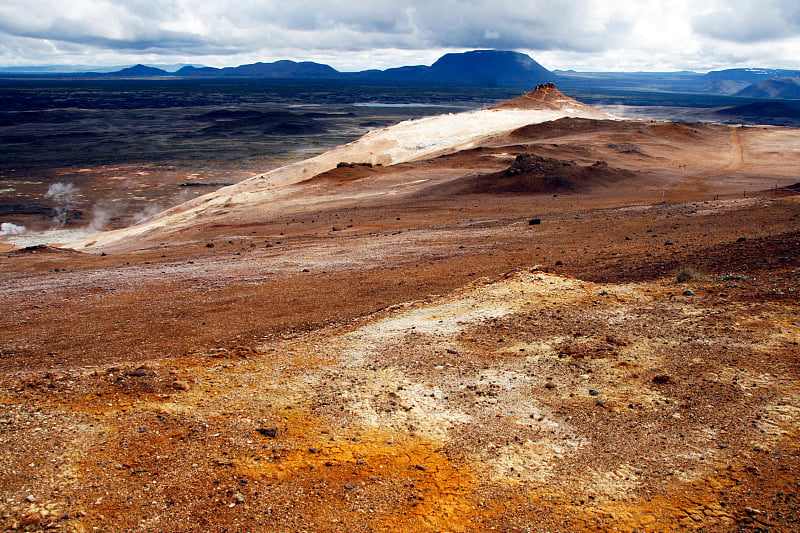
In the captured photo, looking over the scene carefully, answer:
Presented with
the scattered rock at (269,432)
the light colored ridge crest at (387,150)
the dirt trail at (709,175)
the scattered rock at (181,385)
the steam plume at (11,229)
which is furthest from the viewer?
the steam plume at (11,229)

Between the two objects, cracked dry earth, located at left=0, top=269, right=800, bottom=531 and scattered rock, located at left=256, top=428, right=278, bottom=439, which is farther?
scattered rock, located at left=256, top=428, right=278, bottom=439

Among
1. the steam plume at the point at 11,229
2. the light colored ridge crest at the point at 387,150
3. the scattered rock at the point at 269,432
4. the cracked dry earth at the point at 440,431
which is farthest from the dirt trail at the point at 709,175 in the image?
the steam plume at the point at 11,229

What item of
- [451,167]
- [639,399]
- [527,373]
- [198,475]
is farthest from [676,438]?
[451,167]

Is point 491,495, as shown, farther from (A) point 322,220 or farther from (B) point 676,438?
(A) point 322,220

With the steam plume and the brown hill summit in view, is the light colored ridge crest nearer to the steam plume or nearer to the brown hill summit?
the brown hill summit

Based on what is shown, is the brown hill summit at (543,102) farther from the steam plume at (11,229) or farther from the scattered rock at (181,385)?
the scattered rock at (181,385)

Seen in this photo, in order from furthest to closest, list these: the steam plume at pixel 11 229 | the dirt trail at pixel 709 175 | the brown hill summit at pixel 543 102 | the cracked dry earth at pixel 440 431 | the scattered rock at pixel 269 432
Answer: the brown hill summit at pixel 543 102 < the steam plume at pixel 11 229 < the dirt trail at pixel 709 175 < the scattered rock at pixel 269 432 < the cracked dry earth at pixel 440 431

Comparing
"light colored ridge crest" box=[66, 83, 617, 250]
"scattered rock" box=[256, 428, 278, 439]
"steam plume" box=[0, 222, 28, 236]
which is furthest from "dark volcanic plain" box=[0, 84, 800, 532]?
"steam plume" box=[0, 222, 28, 236]
